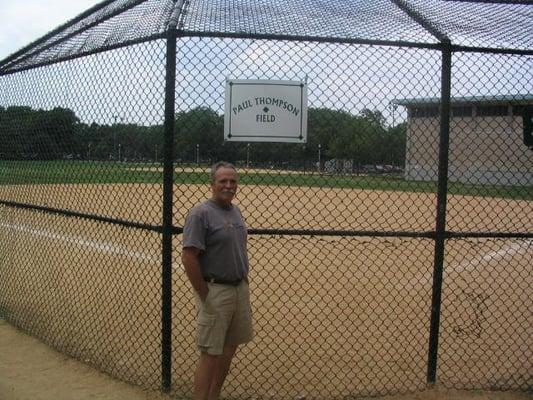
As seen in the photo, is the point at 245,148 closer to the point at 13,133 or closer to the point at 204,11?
the point at 204,11

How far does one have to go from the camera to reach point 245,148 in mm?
4031

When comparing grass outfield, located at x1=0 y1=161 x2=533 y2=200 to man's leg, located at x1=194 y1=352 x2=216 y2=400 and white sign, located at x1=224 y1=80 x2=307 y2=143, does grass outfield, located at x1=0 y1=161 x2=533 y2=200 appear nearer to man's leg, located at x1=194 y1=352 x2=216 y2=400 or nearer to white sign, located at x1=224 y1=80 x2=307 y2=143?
white sign, located at x1=224 y1=80 x2=307 y2=143

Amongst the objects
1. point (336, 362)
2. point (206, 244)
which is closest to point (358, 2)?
point (206, 244)

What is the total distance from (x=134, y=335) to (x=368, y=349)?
2.14 metres

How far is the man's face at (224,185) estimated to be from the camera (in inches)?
131

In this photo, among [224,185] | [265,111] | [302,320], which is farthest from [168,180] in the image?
[302,320]

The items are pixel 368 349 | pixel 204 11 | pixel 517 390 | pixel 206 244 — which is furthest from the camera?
pixel 368 349

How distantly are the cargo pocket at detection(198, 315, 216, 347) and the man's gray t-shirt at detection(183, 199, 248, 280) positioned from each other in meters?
A: 0.24

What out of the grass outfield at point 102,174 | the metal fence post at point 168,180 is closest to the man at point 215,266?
the metal fence post at point 168,180

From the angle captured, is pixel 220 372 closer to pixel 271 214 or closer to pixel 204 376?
pixel 204 376

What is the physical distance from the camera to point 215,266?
332 cm

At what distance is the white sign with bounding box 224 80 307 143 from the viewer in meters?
3.58

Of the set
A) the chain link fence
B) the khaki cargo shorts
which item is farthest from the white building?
the khaki cargo shorts

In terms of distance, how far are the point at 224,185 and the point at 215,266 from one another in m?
0.47
